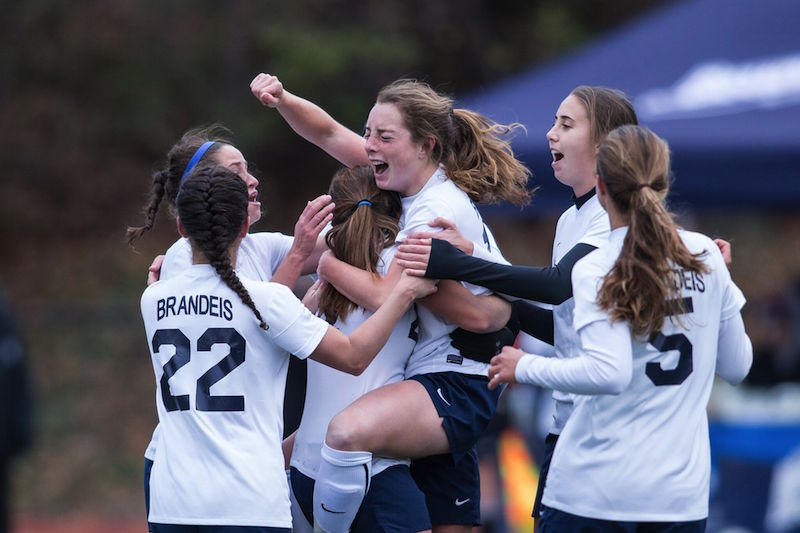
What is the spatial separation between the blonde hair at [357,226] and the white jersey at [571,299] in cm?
62

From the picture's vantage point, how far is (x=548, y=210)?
903cm

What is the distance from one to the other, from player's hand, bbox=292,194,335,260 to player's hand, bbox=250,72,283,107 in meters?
0.56

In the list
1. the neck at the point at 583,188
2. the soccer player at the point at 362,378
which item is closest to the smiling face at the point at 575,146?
the neck at the point at 583,188

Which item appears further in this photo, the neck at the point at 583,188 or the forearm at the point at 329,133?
the forearm at the point at 329,133

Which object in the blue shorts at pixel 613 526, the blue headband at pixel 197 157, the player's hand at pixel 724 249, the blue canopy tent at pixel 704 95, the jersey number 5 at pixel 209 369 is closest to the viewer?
the blue shorts at pixel 613 526

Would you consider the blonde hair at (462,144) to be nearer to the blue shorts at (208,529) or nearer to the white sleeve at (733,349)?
the white sleeve at (733,349)

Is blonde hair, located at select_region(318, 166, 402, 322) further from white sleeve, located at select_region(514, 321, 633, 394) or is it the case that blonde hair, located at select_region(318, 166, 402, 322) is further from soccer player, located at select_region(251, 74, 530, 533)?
white sleeve, located at select_region(514, 321, 633, 394)

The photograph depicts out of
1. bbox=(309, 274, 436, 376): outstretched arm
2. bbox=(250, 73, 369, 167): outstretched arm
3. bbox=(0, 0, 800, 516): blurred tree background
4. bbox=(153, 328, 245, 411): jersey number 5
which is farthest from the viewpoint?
bbox=(0, 0, 800, 516): blurred tree background

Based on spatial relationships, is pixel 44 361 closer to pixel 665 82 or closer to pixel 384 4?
pixel 384 4

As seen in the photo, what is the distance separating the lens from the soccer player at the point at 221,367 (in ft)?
11.1

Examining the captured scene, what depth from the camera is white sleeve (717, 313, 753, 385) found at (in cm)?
352

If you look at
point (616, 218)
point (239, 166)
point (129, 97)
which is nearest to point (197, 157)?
point (239, 166)

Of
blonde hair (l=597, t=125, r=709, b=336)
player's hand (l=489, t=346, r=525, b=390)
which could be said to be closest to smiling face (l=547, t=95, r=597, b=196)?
blonde hair (l=597, t=125, r=709, b=336)

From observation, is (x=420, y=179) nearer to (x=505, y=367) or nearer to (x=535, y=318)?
(x=535, y=318)
